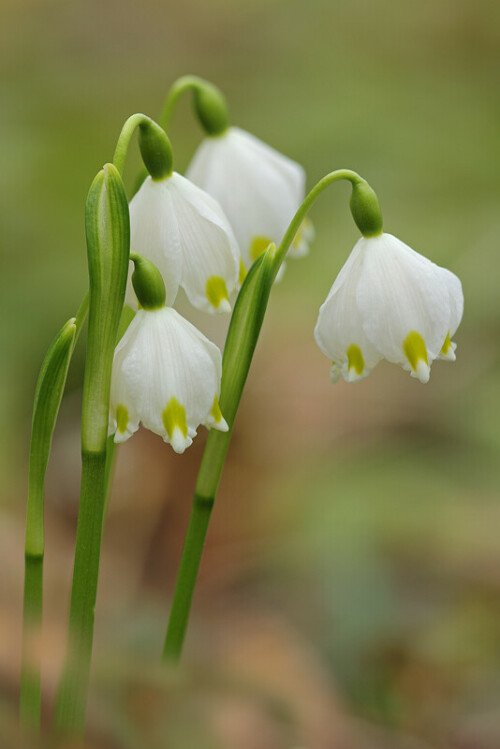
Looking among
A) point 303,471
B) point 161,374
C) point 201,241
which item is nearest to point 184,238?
A: point 201,241

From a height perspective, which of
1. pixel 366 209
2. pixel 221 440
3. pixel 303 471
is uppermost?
pixel 366 209

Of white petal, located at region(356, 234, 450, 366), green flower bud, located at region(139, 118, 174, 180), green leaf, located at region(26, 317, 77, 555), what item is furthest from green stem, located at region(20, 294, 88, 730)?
white petal, located at region(356, 234, 450, 366)

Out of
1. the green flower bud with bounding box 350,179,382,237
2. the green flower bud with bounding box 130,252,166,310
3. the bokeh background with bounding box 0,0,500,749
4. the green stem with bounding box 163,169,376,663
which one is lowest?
the bokeh background with bounding box 0,0,500,749

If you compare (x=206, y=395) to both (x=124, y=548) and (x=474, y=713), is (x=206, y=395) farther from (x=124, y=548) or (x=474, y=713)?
(x=124, y=548)

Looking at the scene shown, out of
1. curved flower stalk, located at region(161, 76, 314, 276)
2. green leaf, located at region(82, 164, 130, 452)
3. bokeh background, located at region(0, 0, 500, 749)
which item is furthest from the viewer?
bokeh background, located at region(0, 0, 500, 749)

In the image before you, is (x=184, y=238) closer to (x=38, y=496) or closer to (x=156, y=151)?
(x=156, y=151)

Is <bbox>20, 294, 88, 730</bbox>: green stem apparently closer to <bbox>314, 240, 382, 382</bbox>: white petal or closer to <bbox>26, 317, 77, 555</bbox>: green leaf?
<bbox>26, 317, 77, 555</bbox>: green leaf
